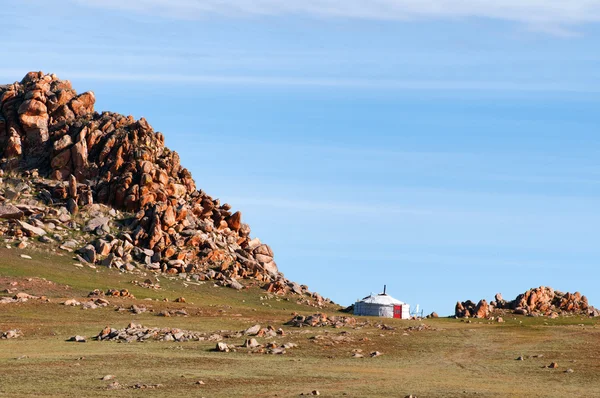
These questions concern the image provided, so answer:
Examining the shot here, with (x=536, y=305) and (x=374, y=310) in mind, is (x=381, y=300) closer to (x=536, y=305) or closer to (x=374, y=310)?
(x=374, y=310)

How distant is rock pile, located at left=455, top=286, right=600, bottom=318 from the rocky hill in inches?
1079

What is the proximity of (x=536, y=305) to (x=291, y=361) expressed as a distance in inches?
3151

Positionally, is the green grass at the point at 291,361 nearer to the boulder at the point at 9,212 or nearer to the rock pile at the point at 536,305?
the rock pile at the point at 536,305

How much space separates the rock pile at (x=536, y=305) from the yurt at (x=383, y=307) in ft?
24.3

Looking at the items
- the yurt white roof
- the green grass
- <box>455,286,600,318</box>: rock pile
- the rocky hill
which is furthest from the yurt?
the green grass

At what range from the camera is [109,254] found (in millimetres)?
137500

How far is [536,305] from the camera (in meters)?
135

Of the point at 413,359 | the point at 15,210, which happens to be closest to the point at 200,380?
the point at 413,359

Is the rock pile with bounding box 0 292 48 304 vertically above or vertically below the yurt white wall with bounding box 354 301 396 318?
below

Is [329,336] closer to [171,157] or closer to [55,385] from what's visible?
[55,385]

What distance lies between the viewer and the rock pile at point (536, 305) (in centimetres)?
13088

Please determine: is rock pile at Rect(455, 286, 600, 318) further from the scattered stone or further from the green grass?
the scattered stone

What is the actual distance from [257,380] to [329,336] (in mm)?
23706

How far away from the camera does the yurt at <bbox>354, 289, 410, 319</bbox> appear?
133 metres
